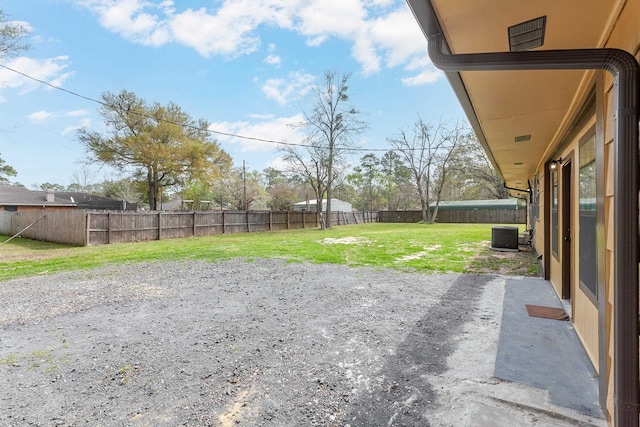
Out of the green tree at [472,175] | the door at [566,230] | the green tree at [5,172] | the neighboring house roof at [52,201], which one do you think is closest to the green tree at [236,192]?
the neighboring house roof at [52,201]

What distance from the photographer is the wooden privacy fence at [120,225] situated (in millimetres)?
11508

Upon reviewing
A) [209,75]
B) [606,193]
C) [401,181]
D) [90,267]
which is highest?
[209,75]

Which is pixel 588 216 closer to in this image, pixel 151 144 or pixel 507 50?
pixel 507 50

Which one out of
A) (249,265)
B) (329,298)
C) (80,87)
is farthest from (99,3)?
(329,298)

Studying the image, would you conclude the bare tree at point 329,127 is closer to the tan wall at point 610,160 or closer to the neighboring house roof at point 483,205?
the neighboring house roof at point 483,205

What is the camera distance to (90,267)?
6.97 m

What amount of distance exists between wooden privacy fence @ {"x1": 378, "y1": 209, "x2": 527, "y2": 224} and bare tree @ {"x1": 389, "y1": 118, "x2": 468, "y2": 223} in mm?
1747

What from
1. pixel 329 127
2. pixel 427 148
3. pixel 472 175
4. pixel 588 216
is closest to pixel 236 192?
pixel 329 127

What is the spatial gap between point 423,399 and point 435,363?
555 millimetres

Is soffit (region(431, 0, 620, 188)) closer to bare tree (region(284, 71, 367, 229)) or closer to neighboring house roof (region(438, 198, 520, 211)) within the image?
bare tree (region(284, 71, 367, 229))

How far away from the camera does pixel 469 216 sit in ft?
90.3

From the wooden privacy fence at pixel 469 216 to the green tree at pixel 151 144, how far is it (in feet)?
59.0

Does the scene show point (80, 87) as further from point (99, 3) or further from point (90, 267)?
point (90, 267)

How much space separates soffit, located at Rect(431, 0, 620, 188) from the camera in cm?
150
